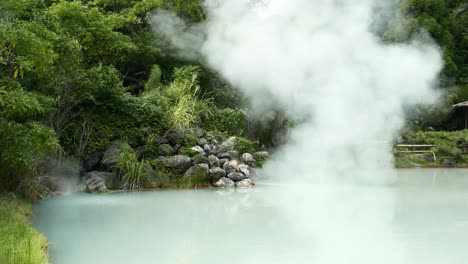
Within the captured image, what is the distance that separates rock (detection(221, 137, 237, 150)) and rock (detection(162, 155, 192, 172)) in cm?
140

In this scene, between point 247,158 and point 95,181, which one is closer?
point 95,181

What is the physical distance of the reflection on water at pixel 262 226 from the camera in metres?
5.61

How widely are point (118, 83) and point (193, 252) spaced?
7.53 metres

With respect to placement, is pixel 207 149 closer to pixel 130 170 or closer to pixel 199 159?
pixel 199 159

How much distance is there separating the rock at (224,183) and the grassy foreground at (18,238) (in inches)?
189

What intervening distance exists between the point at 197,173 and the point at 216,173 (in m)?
0.45

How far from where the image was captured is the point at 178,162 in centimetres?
1184

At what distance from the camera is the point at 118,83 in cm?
1252

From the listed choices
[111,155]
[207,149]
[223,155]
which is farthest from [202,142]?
[111,155]

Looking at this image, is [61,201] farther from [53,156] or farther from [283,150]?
[283,150]

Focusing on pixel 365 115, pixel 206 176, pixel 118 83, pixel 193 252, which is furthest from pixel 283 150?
pixel 193 252

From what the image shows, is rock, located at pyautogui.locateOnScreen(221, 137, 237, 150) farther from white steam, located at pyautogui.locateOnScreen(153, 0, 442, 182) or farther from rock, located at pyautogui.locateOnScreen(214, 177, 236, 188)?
white steam, located at pyautogui.locateOnScreen(153, 0, 442, 182)

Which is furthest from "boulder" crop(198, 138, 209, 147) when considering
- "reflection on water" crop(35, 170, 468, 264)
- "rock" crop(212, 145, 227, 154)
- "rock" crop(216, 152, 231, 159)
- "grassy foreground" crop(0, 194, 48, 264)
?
"grassy foreground" crop(0, 194, 48, 264)

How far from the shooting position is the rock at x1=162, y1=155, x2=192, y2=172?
38.9 ft
